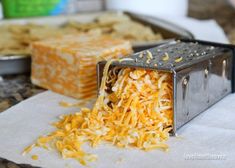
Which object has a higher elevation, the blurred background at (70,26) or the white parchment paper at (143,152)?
the blurred background at (70,26)

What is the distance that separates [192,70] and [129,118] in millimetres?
180

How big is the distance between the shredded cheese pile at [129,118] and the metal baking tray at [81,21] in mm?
408

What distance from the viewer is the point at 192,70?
37.8 inches

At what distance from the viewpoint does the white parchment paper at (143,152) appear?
806 millimetres

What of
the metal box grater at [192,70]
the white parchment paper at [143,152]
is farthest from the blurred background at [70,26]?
the metal box grater at [192,70]

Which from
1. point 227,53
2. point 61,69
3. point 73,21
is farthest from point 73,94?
point 73,21

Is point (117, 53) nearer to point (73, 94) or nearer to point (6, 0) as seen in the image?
point (73, 94)

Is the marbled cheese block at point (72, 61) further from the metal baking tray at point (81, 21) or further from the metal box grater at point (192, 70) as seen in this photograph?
the metal box grater at point (192, 70)

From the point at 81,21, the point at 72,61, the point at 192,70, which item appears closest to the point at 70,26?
the point at 81,21

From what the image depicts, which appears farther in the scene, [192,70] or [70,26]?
[70,26]

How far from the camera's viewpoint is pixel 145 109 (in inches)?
36.2

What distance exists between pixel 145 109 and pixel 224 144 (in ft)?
0.58

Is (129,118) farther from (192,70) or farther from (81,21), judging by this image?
(81,21)

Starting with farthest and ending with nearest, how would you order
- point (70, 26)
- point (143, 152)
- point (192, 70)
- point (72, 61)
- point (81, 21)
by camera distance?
point (81, 21) < point (70, 26) < point (72, 61) < point (192, 70) < point (143, 152)
